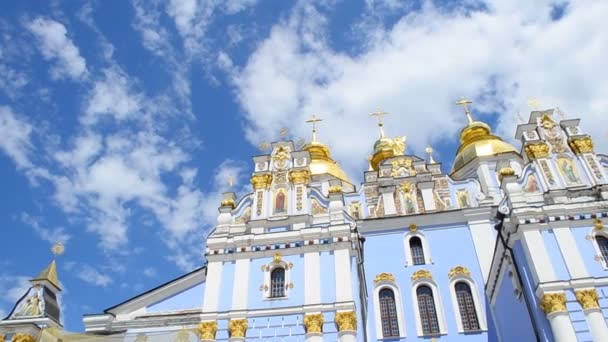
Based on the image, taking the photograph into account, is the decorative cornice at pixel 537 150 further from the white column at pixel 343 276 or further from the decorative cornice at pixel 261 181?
the decorative cornice at pixel 261 181

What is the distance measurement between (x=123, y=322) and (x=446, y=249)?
37.7 feet

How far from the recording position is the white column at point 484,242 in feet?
63.9

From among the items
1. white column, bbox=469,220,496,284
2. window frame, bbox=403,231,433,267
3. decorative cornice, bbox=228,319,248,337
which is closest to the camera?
decorative cornice, bbox=228,319,248,337

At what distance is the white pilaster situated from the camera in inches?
519

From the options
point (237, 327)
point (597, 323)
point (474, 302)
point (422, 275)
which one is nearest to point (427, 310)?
point (422, 275)

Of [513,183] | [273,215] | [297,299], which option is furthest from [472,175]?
[297,299]

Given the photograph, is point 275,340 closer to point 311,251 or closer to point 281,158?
point 311,251

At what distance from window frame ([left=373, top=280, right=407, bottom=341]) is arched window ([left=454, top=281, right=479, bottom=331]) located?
192 centimetres

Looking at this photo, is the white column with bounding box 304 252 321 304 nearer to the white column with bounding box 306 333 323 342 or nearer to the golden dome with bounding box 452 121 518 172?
the white column with bounding box 306 333 323 342

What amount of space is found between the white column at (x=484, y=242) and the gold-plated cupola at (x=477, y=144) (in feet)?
21.2

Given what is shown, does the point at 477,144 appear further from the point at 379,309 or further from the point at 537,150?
the point at 379,309

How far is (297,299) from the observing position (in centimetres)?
1581

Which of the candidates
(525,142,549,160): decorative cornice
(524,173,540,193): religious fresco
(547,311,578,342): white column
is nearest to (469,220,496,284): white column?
(524,173,540,193): religious fresco

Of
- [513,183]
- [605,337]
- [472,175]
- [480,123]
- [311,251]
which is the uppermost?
[480,123]
